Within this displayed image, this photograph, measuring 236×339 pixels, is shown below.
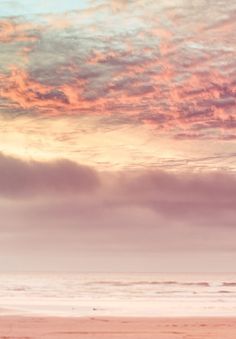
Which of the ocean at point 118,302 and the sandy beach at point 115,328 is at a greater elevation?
the ocean at point 118,302

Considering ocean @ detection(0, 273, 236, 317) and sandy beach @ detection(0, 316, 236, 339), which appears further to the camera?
ocean @ detection(0, 273, 236, 317)

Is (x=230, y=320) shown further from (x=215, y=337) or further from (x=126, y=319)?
(x=215, y=337)

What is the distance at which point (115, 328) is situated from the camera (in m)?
22.3

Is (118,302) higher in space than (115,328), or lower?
higher

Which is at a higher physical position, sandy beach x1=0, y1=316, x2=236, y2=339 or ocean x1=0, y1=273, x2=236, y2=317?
ocean x1=0, y1=273, x2=236, y2=317

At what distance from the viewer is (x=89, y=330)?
21703mm

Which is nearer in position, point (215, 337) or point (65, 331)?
point (215, 337)

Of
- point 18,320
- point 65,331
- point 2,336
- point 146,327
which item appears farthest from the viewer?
point 18,320

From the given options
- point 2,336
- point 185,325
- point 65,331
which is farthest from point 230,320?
point 2,336

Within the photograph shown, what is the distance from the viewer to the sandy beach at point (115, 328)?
20.2 m

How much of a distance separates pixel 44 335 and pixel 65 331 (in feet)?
4.80

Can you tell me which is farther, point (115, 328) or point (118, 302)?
point (118, 302)

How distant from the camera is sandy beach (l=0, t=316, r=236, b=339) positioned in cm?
2016

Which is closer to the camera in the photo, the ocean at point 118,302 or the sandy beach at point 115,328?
the sandy beach at point 115,328
